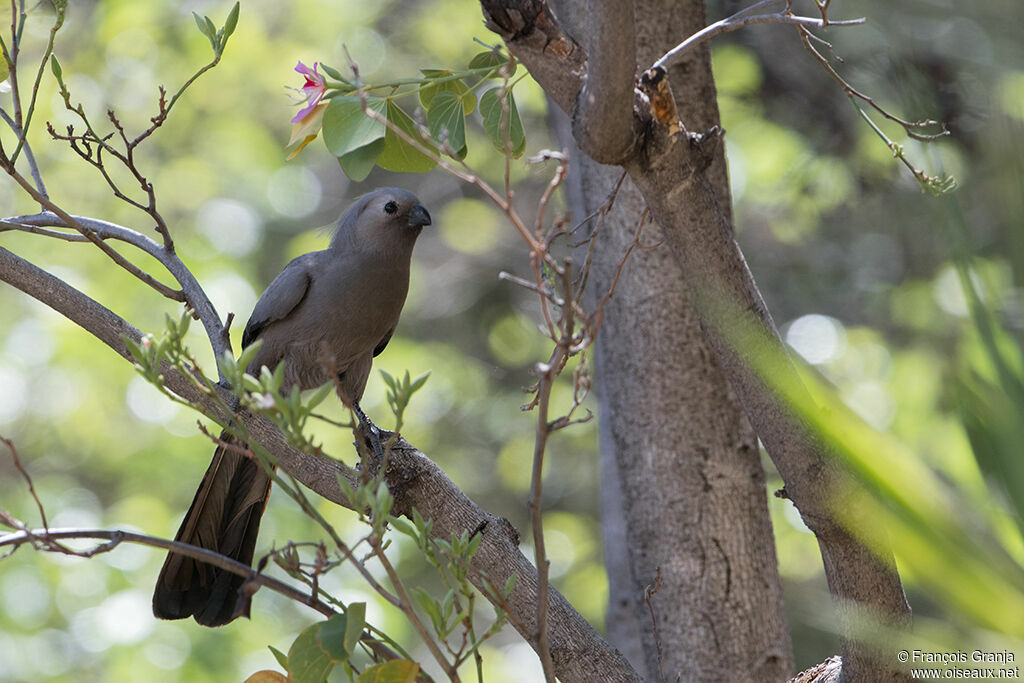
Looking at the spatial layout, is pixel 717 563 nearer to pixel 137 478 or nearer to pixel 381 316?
pixel 381 316

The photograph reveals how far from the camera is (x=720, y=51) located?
16.8 ft

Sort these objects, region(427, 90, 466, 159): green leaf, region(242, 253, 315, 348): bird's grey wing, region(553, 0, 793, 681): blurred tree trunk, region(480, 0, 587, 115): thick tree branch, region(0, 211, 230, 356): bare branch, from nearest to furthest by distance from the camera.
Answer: region(480, 0, 587, 115): thick tree branch, region(427, 90, 466, 159): green leaf, region(0, 211, 230, 356): bare branch, region(553, 0, 793, 681): blurred tree trunk, region(242, 253, 315, 348): bird's grey wing

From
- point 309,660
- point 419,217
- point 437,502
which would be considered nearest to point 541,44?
point 437,502

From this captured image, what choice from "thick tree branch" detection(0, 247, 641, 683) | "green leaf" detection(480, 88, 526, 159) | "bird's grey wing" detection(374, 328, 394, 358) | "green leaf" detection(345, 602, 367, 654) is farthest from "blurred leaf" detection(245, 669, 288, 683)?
"bird's grey wing" detection(374, 328, 394, 358)

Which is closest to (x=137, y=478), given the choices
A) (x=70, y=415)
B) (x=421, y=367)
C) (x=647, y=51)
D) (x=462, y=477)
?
(x=70, y=415)

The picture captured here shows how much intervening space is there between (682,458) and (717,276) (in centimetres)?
114

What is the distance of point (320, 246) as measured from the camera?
6582mm

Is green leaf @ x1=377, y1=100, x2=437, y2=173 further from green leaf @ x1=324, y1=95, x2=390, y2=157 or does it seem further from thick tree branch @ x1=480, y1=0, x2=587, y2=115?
thick tree branch @ x1=480, y1=0, x2=587, y2=115

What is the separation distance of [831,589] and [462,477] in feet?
20.9

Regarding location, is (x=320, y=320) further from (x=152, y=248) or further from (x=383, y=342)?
(x=152, y=248)

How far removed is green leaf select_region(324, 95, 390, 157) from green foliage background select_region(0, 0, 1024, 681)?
120 cm

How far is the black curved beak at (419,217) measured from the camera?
11.0 feet

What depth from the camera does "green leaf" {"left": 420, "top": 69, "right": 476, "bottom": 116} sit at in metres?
2.24

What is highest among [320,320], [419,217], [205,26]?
[419,217]
